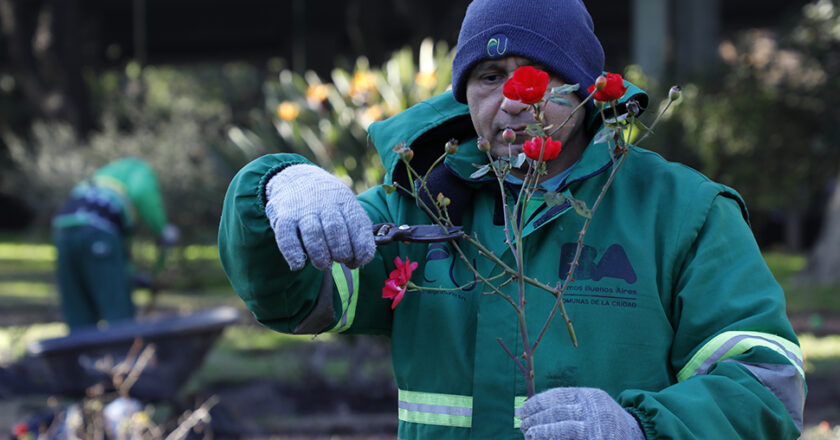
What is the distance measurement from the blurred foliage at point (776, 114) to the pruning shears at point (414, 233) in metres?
9.40

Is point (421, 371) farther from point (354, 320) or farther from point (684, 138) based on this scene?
point (684, 138)

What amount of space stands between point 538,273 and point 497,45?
1.58 ft

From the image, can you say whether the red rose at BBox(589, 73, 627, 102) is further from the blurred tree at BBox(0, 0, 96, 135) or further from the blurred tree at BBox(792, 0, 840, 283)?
the blurred tree at BBox(0, 0, 96, 135)

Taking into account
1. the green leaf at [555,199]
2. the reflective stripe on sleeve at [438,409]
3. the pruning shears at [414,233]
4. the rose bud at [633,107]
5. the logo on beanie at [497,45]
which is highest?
the logo on beanie at [497,45]

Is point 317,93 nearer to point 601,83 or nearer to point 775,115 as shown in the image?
point 601,83

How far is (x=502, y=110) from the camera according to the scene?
A: 78.0 inches

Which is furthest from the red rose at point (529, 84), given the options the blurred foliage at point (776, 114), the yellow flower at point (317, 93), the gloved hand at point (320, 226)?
the blurred foliage at point (776, 114)

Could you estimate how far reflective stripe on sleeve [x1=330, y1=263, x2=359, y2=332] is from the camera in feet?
6.72

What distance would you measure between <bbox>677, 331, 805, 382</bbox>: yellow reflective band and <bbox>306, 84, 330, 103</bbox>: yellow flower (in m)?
4.79

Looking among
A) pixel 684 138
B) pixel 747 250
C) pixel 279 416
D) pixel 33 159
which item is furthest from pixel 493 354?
pixel 33 159

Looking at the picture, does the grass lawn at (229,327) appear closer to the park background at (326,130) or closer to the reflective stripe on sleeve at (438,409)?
the park background at (326,130)

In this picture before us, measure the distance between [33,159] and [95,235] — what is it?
29.5ft

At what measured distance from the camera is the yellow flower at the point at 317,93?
248 inches

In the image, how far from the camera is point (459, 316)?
200cm
